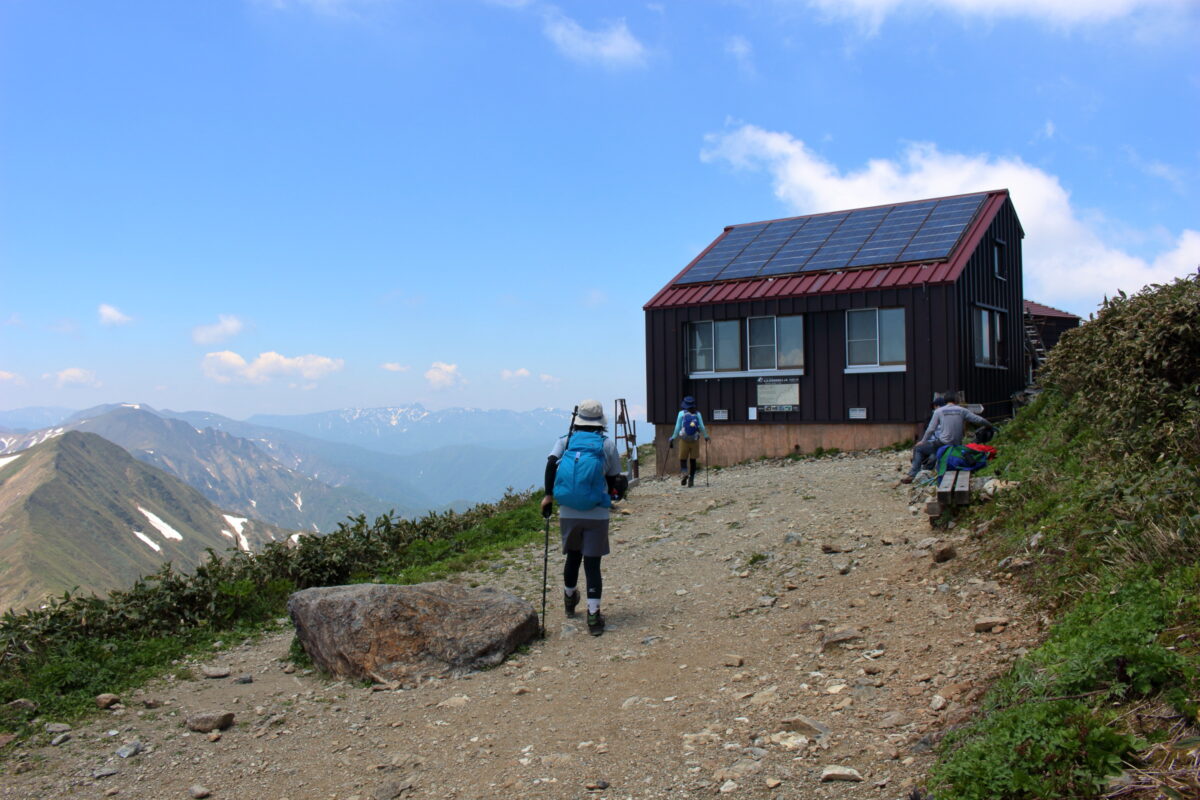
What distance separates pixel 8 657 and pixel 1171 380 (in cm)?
997

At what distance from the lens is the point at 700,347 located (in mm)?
22750

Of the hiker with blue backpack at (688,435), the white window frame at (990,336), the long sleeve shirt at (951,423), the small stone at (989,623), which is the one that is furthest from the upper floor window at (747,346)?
the small stone at (989,623)

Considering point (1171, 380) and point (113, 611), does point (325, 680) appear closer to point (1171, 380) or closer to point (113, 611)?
point (113, 611)

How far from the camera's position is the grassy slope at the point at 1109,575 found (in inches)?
130

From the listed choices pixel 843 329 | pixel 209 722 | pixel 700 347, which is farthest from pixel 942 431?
pixel 700 347

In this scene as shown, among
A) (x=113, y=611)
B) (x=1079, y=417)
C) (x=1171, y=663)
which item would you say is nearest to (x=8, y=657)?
(x=113, y=611)

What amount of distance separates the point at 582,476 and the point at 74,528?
169930 mm

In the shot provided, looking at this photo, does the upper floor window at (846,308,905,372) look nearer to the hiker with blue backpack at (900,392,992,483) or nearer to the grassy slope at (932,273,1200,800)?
the hiker with blue backpack at (900,392,992,483)

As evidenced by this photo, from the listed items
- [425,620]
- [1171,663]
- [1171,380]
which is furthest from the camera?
Result: [1171,380]

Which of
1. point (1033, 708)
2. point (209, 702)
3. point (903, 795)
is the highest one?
point (1033, 708)

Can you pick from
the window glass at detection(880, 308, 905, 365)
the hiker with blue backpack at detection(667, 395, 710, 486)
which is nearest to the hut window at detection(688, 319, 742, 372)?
the window glass at detection(880, 308, 905, 365)

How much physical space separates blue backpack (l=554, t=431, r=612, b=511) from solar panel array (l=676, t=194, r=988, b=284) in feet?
50.3

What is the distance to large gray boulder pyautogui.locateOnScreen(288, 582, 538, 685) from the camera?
21.3 feet

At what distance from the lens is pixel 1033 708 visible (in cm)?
366
